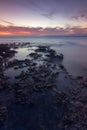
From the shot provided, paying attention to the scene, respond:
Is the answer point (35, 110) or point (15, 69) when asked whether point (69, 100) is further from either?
point (15, 69)

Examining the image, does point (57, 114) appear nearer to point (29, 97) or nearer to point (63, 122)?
point (63, 122)

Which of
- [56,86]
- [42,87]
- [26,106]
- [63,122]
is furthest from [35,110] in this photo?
[56,86]

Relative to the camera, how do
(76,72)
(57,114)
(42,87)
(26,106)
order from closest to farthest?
(57,114) → (26,106) → (42,87) → (76,72)

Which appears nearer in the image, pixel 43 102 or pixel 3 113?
pixel 3 113

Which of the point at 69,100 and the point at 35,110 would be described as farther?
the point at 69,100

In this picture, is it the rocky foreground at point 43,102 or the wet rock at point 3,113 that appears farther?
the wet rock at point 3,113

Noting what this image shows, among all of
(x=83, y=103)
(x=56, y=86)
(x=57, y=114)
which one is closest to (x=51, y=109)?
(x=57, y=114)

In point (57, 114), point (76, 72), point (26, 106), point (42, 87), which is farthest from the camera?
point (76, 72)

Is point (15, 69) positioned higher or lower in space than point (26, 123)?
higher

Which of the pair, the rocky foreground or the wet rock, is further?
the wet rock
